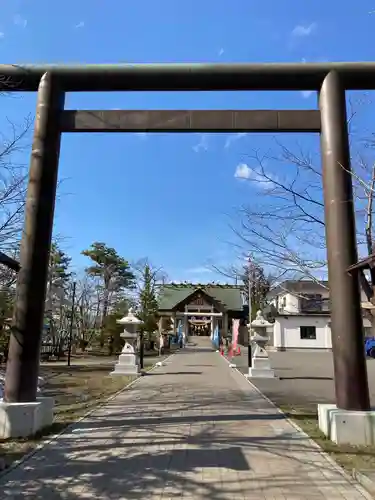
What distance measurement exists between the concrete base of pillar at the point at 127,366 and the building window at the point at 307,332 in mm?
25381

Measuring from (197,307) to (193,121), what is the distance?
130 ft

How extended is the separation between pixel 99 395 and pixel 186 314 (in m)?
34.3

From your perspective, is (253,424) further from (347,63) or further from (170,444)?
(347,63)

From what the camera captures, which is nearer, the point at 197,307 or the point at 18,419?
the point at 18,419

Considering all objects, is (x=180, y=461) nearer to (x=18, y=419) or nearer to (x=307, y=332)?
(x=18, y=419)

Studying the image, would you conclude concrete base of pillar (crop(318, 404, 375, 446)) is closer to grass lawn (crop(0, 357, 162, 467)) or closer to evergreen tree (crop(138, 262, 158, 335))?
grass lawn (crop(0, 357, 162, 467))

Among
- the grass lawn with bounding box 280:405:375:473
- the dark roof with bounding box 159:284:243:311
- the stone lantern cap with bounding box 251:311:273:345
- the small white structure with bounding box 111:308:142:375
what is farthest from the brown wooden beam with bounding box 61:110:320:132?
the dark roof with bounding box 159:284:243:311

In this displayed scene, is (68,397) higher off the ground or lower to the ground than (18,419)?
lower

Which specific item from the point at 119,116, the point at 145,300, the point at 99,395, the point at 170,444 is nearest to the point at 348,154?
the point at 119,116

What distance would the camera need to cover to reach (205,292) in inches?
1818

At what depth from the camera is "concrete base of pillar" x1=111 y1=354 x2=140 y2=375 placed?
16.9 meters

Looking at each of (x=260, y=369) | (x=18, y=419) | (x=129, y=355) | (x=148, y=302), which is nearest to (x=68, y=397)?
(x=18, y=419)

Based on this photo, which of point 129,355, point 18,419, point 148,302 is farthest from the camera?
point 148,302

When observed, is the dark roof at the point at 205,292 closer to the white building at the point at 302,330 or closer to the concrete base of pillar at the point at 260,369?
the white building at the point at 302,330
